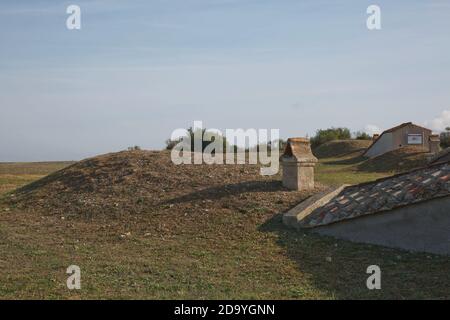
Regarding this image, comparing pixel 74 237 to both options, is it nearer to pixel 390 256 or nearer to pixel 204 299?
pixel 204 299

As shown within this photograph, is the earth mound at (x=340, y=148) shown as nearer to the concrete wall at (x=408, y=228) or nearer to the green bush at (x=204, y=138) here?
the green bush at (x=204, y=138)

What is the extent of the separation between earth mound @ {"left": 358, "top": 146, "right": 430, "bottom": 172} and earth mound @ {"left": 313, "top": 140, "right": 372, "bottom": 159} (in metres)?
11.5

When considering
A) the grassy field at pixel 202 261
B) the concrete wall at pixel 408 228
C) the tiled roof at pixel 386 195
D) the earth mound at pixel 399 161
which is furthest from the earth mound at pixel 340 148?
the concrete wall at pixel 408 228

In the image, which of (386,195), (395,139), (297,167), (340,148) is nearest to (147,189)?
(297,167)

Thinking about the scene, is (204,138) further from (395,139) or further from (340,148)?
(340,148)

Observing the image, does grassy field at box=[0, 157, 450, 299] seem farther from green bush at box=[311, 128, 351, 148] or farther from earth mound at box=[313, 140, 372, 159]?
green bush at box=[311, 128, 351, 148]

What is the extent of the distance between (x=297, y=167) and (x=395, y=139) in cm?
2968

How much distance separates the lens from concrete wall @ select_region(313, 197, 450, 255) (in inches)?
359

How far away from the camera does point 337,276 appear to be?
25.1ft

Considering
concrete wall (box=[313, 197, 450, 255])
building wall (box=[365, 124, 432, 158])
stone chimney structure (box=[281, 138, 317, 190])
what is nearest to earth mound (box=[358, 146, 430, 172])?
building wall (box=[365, 124, 432, 158])

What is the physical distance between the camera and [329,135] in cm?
5588

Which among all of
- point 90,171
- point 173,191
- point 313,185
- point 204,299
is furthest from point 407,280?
point 90,171
